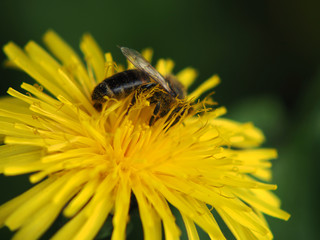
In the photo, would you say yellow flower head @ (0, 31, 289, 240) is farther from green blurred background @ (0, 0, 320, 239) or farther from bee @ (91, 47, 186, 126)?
green blurred background @ (0, 0, 320, 239)

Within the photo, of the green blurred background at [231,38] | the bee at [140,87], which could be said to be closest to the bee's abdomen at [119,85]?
the bee at [140,87]

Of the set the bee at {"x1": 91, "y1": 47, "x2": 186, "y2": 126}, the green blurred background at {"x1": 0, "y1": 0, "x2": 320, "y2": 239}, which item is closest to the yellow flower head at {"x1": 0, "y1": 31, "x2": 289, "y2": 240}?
the bee at {"x1": 91, "y1": 47, "x2": 186, "y2": 126}

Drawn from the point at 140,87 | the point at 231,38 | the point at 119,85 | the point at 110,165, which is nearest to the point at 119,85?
the point at 119,85

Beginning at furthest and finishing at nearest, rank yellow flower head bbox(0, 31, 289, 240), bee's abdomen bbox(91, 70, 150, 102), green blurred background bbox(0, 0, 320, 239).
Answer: green blurred background bbox(0, 0, 320, 239) → bee's abdomen bbox(91, 70, 150, 102) → yellow flower head bbox(0, 31, 289, 240)

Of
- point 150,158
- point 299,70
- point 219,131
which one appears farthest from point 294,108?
point 150,158

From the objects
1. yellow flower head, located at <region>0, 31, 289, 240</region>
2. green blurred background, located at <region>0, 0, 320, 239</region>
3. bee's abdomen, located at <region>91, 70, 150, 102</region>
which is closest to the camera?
yellow flower head, located at <region>0, 31, 289, 240</region>

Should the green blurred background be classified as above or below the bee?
above

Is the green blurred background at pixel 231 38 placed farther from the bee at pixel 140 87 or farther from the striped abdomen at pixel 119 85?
the striped abdomen at pixel 119 85

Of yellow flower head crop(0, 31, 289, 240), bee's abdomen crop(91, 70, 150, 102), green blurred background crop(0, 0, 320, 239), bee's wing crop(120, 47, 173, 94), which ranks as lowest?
yellow flower head crop(0, 31, 289, 240)
